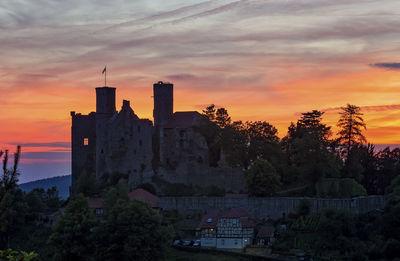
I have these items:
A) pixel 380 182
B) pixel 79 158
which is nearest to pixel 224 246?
pixel 380 182

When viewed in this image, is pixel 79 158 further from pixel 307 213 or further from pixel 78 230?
pixel 307 213

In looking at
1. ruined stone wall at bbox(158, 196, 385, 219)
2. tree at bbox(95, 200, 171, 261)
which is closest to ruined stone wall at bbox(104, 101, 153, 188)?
ruined stone wall at bbox(158, 196, 385, 219)

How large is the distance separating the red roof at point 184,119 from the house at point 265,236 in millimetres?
19177

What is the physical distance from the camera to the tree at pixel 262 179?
2343 inches

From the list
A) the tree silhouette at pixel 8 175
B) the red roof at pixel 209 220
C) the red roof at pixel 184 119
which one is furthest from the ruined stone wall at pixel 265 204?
the tree silhouette at pixel 8 175

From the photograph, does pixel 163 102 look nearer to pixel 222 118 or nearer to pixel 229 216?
pixel 222 118

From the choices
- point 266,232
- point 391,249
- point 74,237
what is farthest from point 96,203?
point 391,249

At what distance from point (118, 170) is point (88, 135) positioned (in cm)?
901

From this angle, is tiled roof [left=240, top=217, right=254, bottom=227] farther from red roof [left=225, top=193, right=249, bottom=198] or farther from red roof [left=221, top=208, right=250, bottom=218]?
red roof [left=225, top=193, right=249, bottom=198]

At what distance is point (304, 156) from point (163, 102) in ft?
66.7

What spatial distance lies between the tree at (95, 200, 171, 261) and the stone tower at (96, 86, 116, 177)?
1954 centimetres

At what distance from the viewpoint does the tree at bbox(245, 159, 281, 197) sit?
59.5 m

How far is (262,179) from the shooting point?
59562mm

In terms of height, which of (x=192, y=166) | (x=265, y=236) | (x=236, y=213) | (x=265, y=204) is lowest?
(x=265, y=236)
